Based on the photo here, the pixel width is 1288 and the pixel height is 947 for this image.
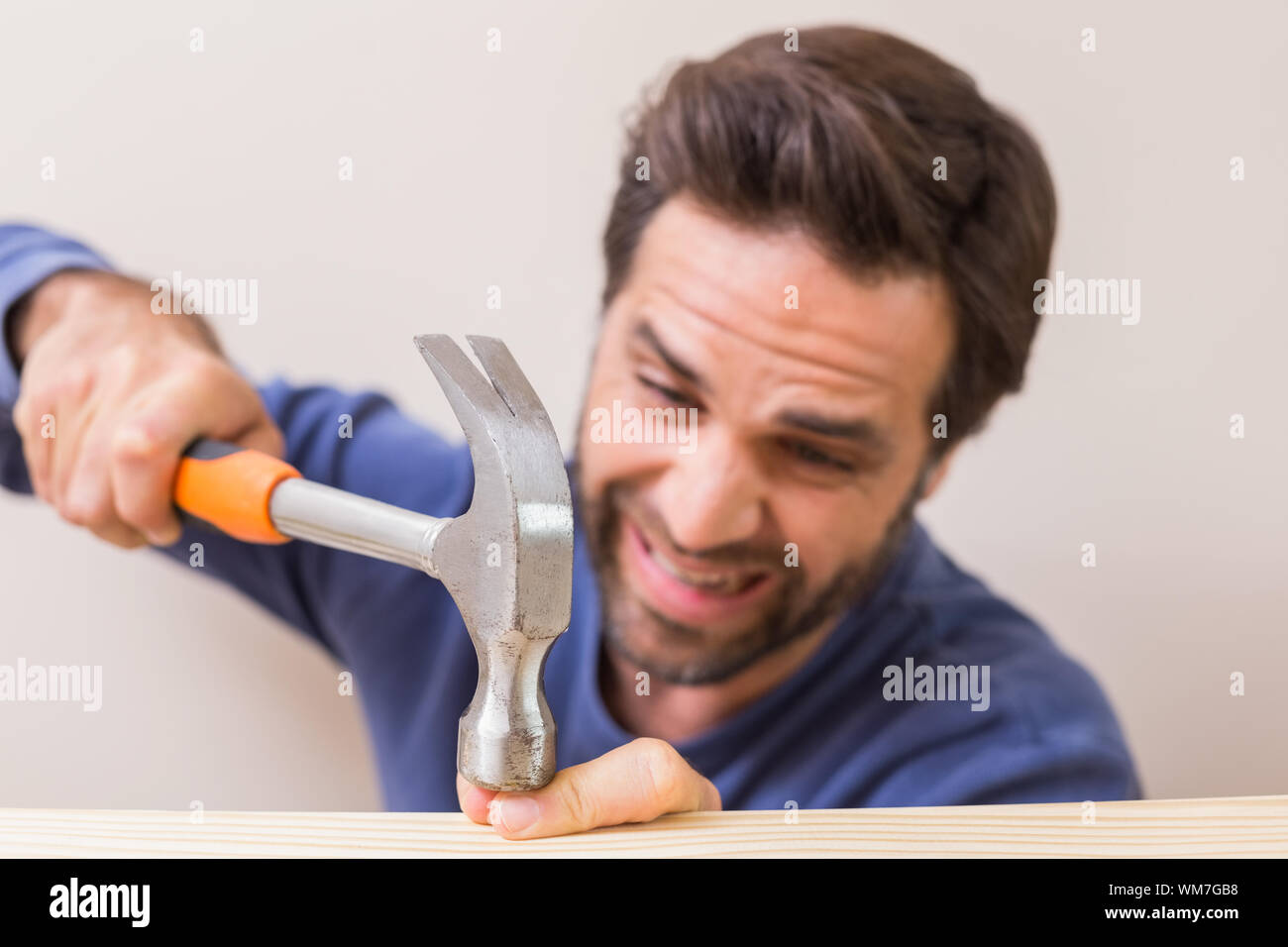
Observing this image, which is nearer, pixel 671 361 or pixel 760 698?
pixel 671 361

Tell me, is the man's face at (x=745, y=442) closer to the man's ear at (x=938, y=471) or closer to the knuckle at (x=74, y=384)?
the man's ear at (x=938, y=471)

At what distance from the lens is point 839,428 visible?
1.07m

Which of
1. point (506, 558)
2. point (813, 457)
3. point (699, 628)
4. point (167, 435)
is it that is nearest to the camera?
point (506, 558)

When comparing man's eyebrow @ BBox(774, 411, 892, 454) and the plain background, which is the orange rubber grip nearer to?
man's eyebrow @ BBox(774, 411, 892, 454)

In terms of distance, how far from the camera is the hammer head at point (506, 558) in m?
0.55

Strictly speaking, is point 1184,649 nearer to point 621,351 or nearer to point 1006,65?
point 1006,65

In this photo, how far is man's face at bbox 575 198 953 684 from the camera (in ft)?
3.46

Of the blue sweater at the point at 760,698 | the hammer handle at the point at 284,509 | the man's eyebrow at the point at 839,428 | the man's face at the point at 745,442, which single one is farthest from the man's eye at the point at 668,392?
the hammer handle at the point at 284,509

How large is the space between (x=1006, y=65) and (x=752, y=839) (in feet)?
3.93

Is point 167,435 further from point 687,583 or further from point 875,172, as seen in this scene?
point 875,172

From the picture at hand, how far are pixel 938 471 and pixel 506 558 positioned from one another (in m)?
0.86

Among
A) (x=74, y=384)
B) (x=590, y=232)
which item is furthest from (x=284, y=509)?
(x=590, y=232)

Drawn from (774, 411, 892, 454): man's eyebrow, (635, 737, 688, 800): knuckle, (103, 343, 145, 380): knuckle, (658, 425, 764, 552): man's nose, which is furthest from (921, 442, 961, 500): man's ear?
(103, 343, 145, 380): knuckle

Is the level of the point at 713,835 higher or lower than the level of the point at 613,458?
lower
